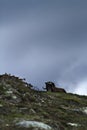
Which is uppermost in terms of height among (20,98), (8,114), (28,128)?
(20,98)

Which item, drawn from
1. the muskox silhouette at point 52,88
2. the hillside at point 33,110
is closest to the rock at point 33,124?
the hillside at point 33,110

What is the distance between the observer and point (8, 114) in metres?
29.3

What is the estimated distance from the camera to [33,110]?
3181cm

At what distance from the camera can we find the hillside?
26.6 meters

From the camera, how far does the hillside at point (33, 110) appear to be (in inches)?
1047

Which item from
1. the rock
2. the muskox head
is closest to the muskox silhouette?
the muskox head

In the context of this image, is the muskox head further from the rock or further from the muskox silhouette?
the rock

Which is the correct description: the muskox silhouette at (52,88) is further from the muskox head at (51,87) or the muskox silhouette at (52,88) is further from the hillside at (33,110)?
the hillside at (33,110)

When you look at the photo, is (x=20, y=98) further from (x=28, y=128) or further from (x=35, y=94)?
(x=28, y=128)

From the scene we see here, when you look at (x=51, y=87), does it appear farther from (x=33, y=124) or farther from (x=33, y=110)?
(x=33, y=124)

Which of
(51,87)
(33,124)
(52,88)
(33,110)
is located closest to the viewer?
(33,124)

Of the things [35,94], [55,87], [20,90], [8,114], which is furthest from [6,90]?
[55,87]

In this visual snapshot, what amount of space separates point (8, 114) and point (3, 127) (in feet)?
14.7

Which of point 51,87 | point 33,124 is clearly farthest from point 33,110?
point 51,87
